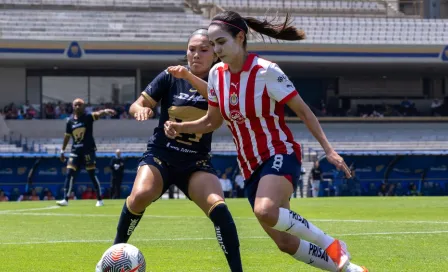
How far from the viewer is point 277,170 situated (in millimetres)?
6914

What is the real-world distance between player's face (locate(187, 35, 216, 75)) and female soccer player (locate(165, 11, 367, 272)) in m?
0.80

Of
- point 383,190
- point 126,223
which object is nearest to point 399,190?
point 383,190

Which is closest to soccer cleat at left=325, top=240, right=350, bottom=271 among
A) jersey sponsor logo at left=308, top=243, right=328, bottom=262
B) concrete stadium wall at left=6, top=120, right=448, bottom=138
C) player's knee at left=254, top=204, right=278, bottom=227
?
jersey sponsor logo at left=308, top=243, right=328, bottom=262

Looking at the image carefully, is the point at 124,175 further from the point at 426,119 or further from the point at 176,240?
the point at 176,240

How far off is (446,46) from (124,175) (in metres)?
21.3

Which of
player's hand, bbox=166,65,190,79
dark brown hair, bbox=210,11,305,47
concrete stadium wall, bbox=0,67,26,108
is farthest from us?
concrete stadium wall, bbox=0,67,26,108

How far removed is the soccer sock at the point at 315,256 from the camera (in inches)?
269

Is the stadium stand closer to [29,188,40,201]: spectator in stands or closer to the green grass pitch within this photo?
[29,188,40,201]: spectator in stands

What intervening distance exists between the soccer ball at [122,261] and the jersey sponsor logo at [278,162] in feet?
4.29

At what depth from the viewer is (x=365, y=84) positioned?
54531 mm

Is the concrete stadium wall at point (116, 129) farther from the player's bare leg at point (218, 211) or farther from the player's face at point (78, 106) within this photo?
the player's bare leg at point (218, 211)

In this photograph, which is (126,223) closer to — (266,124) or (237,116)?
(237,116)

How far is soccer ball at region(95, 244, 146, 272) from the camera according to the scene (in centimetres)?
699

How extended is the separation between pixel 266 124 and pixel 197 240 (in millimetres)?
5274
